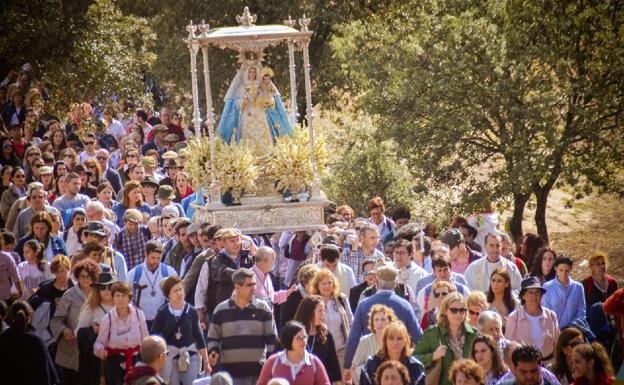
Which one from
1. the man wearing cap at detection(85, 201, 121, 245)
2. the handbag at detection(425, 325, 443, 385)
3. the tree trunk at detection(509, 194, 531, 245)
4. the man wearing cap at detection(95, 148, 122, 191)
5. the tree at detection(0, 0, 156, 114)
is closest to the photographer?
the handbag at detection(425, 325, 443, 385)

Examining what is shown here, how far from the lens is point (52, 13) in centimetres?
2200

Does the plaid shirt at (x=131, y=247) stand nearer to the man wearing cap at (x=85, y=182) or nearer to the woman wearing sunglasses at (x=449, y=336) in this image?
the man wearing cap at (x=85, y=182)

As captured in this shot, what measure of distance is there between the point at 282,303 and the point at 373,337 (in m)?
2.19

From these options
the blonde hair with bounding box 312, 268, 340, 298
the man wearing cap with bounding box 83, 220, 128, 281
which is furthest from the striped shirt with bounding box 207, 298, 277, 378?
the man wearing cap with bounding box 83, 220, 128, 281

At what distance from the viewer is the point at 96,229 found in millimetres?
16219

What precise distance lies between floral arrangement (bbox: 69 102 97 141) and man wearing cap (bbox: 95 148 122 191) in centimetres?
102

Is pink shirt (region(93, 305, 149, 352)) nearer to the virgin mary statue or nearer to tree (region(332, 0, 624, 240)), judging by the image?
the virgin mary statue

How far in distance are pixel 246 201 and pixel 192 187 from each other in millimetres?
2077

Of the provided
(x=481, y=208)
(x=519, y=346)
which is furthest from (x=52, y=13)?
(x=519, y=346)

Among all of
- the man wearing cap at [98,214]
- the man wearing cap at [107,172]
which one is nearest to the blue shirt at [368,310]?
the man wearing cap at [98,214]

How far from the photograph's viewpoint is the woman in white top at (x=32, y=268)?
15469 mm

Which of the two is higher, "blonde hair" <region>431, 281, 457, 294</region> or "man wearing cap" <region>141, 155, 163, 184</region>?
"man wearing cap" <region>141, 155, 163, 184</region>

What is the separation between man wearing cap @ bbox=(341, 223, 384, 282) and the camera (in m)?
15.9

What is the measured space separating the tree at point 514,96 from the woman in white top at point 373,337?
10568 millimetres
